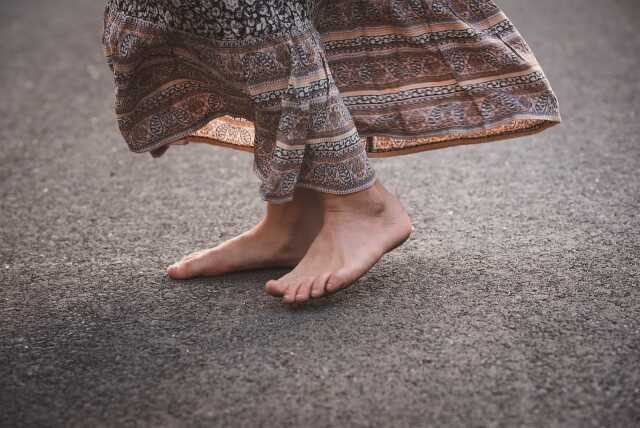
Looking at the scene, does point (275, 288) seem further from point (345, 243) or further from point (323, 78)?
point (323, 78)

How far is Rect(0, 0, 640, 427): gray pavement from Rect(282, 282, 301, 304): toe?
35mm

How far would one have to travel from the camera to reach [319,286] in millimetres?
1188

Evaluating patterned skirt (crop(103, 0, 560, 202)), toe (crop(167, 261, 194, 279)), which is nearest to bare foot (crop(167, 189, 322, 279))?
toe (crop(167, 261, 194, 279))

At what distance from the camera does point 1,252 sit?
1534 millimetres

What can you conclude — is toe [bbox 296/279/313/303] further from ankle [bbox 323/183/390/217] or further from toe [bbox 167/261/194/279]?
toe [bbox 167/261/194/279]

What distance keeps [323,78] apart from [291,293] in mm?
366

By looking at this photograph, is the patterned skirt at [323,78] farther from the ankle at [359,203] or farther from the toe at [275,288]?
the toe at [275,288]

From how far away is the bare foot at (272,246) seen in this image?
53.1 inches

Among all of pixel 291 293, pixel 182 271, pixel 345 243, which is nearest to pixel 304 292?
pixel 291 293

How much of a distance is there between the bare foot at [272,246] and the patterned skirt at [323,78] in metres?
0.13

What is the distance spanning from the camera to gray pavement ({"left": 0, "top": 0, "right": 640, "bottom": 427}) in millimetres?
968

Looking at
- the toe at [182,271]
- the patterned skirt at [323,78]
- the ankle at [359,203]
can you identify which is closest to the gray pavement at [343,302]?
the toe at [182,271]

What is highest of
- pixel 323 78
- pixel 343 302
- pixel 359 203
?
pixel 323 78

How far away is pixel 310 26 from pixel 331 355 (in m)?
0.54
